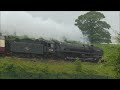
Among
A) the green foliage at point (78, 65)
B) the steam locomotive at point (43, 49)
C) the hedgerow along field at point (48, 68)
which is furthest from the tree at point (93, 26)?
the green foliage at point (78, 65)

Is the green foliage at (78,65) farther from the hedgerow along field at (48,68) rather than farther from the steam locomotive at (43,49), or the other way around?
the steam locomotive at (43,49)

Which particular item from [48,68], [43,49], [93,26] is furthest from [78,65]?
[93,26]

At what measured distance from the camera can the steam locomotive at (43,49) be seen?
23.8 metres

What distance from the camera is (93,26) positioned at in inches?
1262

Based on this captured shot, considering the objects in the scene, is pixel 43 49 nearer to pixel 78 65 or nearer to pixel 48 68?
pixel 48 68

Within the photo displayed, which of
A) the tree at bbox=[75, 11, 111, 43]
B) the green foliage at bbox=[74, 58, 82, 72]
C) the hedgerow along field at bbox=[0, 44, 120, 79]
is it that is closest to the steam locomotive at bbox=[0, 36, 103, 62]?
the hedgerow along field at bbox=[0, 44, 120, 79]

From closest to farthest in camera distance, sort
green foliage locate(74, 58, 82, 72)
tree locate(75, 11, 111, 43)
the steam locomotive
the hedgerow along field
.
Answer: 1. the hedgerow along field
2. the steam locomotive
3. green foliage locate(74, 58, 82, 72)
4. tree locate(75, 11, 111, 43)

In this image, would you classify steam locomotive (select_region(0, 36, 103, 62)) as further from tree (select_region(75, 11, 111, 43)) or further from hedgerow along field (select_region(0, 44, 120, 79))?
tree (select_region(75, 11, 111, 43))

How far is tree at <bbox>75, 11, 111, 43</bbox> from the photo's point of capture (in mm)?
30672

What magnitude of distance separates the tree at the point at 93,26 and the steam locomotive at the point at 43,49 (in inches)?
186

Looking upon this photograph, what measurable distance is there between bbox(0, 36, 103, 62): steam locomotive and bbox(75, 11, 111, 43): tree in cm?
473

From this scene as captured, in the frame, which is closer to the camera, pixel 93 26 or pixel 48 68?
pixel 48 68

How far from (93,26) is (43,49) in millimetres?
9568
